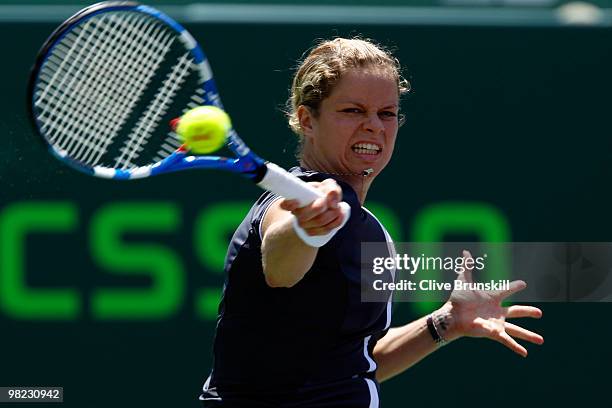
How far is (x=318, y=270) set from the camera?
2.36 meters

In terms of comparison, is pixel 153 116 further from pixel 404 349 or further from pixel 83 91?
pixel 404 349

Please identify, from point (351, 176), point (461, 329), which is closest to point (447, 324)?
point (461, 329)

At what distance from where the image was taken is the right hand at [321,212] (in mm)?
2119

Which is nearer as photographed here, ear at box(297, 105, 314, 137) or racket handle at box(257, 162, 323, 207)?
racket handle at box(257, 162, 323, 207)

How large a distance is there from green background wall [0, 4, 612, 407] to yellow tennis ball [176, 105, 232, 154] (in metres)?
1.75

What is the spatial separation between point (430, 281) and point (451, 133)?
0.50 m

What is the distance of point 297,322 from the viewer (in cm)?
239

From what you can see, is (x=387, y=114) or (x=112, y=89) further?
(x=387, y=114)

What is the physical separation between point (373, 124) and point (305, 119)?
0.17m

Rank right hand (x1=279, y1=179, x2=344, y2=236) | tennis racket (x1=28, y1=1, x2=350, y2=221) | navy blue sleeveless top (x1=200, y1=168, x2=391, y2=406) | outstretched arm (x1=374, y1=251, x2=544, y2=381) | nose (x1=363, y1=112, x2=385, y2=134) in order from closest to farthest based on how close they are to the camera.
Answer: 1. right hand (x1=279, y1=179, x2=344, y2=236)
2. tennis racket (x1=28, y1=1, x2=350, y2=221)
3. navy blue sleeveless top (x1=200, y1=168, x2=391, y2=406)
4. nose (x1=363, y1=112, x2=385, y2=134)
5. outstretched arm (x1=374, y1=251, x2=544, y2=381)

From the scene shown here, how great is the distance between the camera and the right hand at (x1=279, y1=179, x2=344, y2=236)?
6.95 ft

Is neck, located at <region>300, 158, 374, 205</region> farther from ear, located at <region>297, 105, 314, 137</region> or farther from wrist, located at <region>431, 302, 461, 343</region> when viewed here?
wrist, located at <region>431, 302, 461, 343</region>

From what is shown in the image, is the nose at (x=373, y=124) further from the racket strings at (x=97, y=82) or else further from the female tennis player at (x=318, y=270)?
the racket strings at (x=97, y=82)

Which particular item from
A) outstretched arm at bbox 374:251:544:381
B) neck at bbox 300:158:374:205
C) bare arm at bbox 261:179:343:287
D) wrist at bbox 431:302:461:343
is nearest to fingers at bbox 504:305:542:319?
outstretched arm at bbox 374:251:544:381
